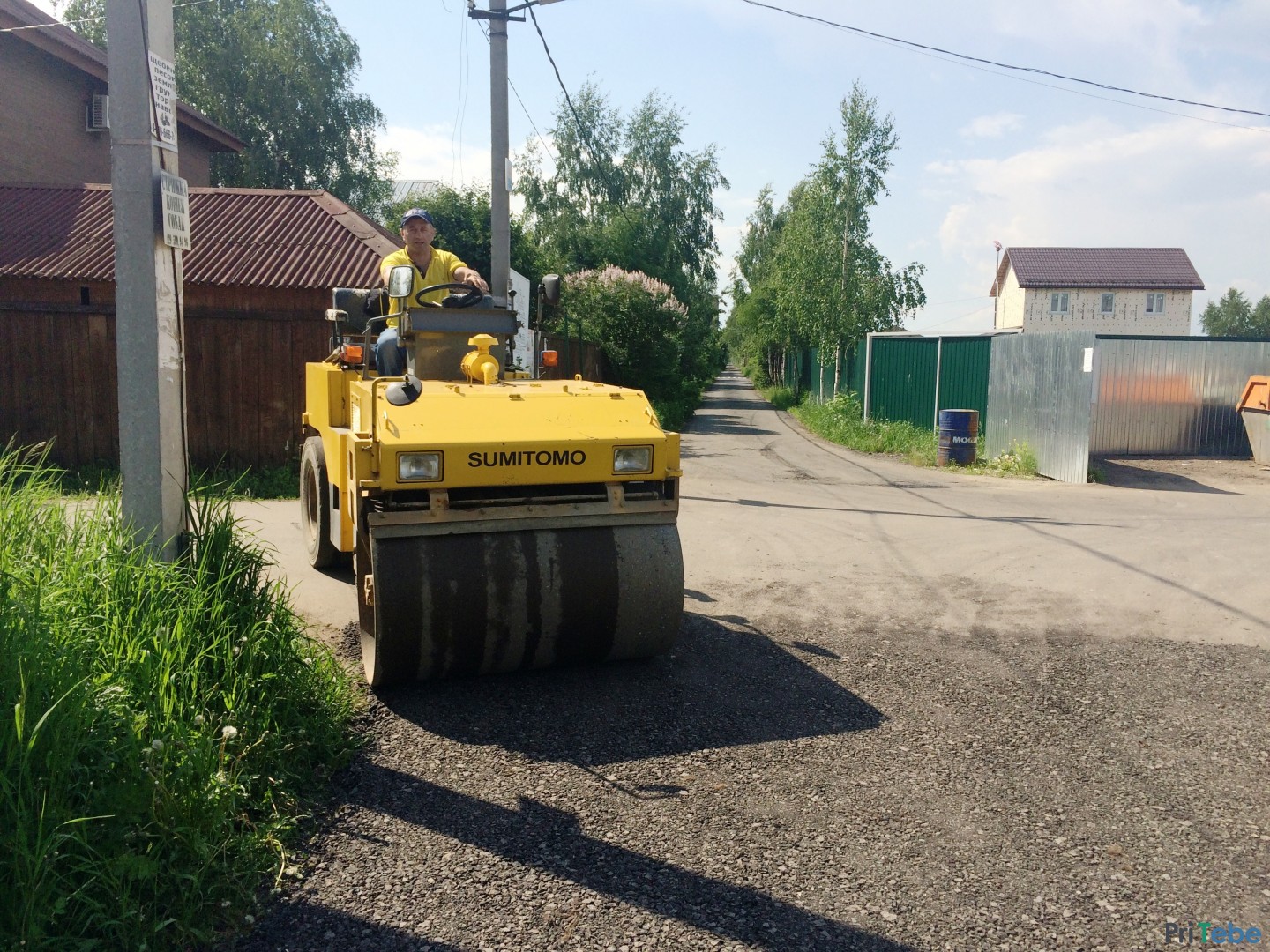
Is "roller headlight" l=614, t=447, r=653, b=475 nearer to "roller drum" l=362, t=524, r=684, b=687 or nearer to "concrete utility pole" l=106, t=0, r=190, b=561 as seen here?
"roller drum" l=362, t=524, r=684, b=687

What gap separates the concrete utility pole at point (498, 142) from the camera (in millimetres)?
11141

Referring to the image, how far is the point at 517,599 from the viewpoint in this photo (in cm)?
506

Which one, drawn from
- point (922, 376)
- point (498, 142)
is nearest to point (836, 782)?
point (498, 142)

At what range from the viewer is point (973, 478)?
14.9 m

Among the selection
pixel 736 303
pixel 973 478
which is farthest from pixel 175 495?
pixel 736 303

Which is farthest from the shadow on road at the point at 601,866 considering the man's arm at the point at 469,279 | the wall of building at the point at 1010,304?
the wall of building at the point at 1010,304

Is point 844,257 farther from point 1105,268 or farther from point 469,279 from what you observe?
point 1105,268

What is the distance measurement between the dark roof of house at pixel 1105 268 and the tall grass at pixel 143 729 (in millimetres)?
52733

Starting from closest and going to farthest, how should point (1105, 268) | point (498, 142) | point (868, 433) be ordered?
point (498, 142)
point (868, 433)
point (1105, 268)

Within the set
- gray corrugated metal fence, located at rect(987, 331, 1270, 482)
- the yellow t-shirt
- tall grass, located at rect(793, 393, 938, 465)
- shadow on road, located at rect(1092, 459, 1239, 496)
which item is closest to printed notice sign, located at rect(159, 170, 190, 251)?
the yellow t-shirt

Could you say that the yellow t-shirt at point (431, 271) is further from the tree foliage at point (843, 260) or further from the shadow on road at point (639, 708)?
the tree foliage at point (843, 260)

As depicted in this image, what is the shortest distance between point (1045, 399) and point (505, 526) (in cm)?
1212

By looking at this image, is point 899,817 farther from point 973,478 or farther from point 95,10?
point 95,10

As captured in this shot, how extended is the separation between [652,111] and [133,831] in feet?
131
